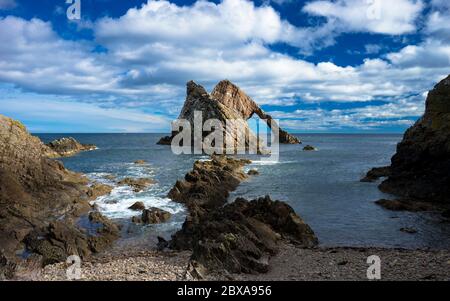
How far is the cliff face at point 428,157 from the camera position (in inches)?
1310

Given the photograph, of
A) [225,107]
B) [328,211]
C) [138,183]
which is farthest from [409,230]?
[225,107]

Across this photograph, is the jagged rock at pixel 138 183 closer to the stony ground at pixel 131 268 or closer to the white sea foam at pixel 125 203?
the white sea foam at pixel 125 203

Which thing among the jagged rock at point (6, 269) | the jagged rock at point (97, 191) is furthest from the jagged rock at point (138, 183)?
the jagged rock at point (6, 269)

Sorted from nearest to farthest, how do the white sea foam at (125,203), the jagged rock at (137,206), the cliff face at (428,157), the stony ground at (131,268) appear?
1. the stony ground at (131,268)
2. the white sea foam at (125,203)
3. the jagged rock at (137,206)
4. the cliff face at (428,157)

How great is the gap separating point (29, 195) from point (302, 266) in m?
21.4

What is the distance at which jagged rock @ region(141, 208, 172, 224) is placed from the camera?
27.1m

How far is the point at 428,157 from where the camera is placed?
119 feet

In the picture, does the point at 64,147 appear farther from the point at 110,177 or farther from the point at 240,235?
the point at 240,235

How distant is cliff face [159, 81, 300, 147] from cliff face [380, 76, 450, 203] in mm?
63798

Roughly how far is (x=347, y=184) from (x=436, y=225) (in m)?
19.1
